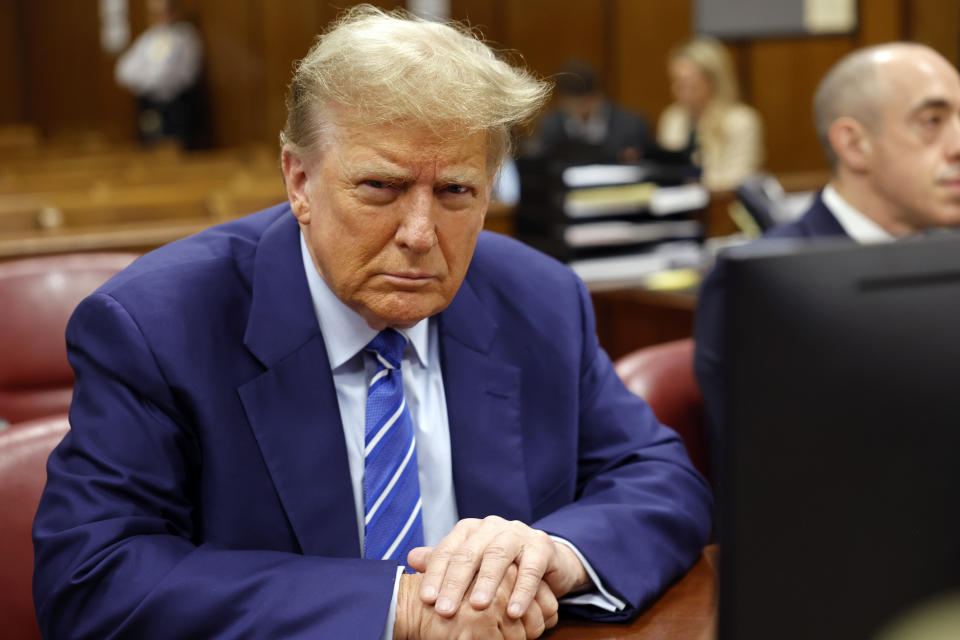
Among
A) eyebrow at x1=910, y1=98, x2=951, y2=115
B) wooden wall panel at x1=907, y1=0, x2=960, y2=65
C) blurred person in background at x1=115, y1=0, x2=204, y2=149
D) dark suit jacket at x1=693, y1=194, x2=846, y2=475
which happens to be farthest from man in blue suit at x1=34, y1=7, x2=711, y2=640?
blurred person in background at x1=115, y1=0, x2=204, y2=149

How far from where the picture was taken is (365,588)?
1231mm

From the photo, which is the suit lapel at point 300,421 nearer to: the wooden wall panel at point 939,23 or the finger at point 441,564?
the finger at point 441,564

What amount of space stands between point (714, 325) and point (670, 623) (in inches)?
38.4

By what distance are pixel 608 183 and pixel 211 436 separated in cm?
291

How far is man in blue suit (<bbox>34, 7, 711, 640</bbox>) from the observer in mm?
1239

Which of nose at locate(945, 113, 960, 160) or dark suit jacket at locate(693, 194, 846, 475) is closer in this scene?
dark suit jacket at locate(693, 194, 846, 475)

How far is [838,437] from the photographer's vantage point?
0.68 meters

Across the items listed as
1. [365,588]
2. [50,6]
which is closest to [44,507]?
[365,588]

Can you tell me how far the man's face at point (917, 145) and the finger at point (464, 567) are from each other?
1.46 metres

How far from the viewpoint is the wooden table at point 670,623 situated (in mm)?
1262

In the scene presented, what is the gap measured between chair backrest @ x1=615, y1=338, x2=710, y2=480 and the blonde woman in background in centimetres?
470

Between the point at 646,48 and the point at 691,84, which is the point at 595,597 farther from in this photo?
the point at 646,48

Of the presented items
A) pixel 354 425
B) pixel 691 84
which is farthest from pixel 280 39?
pixel 354 425

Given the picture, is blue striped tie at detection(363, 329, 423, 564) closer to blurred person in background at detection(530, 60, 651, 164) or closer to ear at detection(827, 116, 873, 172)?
ear at detection(827, 116, 873, 172)
